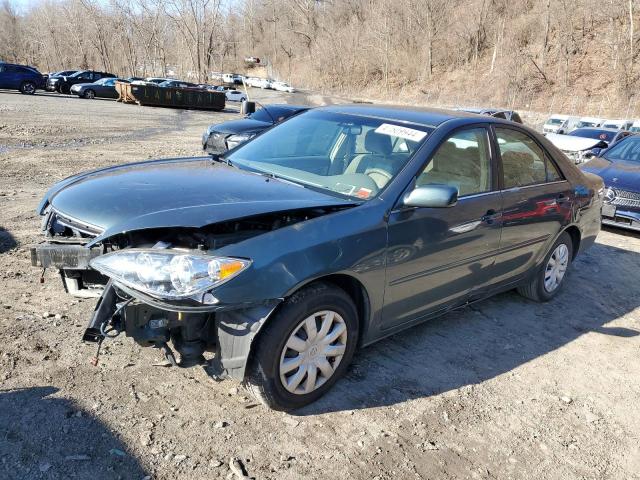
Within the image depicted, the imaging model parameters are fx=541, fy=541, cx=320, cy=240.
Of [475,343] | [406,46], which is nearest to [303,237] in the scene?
[475,343]

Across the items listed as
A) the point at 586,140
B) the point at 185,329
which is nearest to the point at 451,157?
the point at 185,329

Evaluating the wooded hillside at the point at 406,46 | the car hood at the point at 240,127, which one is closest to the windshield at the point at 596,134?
the car hood at the point at 240,127

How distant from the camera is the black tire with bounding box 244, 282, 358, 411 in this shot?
2.87 meters

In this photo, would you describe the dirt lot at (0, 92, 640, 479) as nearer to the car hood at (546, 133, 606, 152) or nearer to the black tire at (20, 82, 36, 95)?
the car hood at (546, 133, 606, 152)

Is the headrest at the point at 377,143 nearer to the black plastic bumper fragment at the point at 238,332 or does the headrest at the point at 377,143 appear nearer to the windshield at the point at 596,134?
the black plastic bumper fragment at the point at 238,332

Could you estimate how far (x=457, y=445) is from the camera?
307 centimetres

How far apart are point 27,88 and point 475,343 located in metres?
34.6

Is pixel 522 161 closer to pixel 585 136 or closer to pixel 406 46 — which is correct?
pixel 585 136

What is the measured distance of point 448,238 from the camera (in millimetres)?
3723

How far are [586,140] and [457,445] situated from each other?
14410 mm

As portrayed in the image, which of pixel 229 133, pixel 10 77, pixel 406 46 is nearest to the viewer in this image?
pixel 229 133

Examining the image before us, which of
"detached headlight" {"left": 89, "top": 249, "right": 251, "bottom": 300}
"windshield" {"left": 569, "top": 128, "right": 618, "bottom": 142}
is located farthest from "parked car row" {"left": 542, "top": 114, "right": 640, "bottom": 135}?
"detached headlight" {"left": 89, "top": 249, "right": 251, "bottom": 300}

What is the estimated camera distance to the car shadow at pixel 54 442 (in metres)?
2.57

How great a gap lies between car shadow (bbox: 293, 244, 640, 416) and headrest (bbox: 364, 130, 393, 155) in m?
1.44
